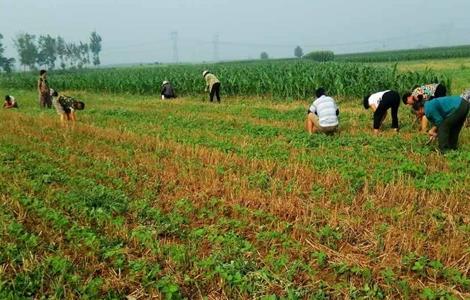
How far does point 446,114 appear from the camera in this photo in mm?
7930

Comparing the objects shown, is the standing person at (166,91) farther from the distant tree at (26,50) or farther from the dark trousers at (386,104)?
the distant tree at (26,50)

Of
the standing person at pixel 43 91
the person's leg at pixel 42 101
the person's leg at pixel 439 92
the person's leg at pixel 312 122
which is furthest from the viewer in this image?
the person's leg at pixel 42 101

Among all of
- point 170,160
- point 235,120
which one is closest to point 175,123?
point 235,120

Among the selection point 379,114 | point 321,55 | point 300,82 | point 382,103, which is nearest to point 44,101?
point 300,82

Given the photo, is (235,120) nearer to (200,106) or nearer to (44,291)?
(200,106)

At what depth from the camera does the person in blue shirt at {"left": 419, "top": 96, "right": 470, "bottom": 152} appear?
7.88m

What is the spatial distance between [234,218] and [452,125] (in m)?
4.98

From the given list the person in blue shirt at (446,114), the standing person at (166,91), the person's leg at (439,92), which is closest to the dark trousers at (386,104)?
the person's leg at (439,92)

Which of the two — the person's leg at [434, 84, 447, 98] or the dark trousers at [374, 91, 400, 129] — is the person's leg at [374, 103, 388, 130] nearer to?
the dark trousers at [374, 91, 400, 129]

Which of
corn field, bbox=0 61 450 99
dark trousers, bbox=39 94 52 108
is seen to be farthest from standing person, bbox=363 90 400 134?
dark trousers, bbox=39 94 52 108

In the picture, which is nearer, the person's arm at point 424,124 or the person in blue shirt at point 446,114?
the person in blue shirt at point 446,114

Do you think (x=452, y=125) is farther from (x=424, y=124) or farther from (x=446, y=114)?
(x=424, y=124)

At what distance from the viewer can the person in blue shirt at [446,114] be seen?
7875 mm

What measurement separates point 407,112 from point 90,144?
9.25 meters
